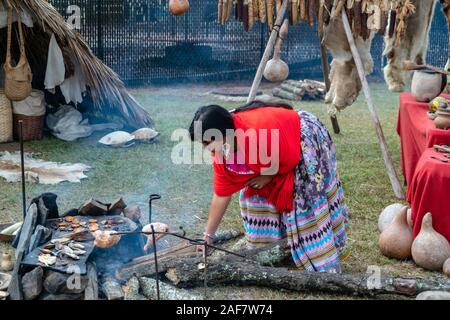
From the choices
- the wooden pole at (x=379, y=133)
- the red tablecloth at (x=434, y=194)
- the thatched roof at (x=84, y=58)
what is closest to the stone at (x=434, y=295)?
the red tablecloth at (x=434, y=194)

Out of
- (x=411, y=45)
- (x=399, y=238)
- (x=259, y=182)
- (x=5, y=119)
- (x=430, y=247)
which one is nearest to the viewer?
(x=259, y=182)

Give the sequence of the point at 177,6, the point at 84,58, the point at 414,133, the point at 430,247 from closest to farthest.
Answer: the point at 430,247 < the point at 177,6 < the point at 414,133 < the point at 84,58

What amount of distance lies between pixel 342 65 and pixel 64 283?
4.94 metres

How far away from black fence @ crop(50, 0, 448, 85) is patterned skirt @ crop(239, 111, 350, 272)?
8.32 m


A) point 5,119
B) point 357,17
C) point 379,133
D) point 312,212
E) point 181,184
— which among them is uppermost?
point 357,17

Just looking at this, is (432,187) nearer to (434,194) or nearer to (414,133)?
(434,194)

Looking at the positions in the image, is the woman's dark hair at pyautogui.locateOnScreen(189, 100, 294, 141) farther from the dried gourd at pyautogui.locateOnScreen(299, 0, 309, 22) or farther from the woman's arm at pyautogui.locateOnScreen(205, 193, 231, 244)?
the dried gourd at pyautogui.locateOnScreen(299, 0, 309, 22)

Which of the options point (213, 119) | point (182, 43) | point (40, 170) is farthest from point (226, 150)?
point (182, 43)

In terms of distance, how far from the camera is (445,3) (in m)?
7.80

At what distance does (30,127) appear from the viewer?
29.7 ft

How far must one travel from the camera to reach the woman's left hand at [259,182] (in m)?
4.61

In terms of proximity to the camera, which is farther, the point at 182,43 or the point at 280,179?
the point at 182,43

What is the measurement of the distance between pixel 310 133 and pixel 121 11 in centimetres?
884
